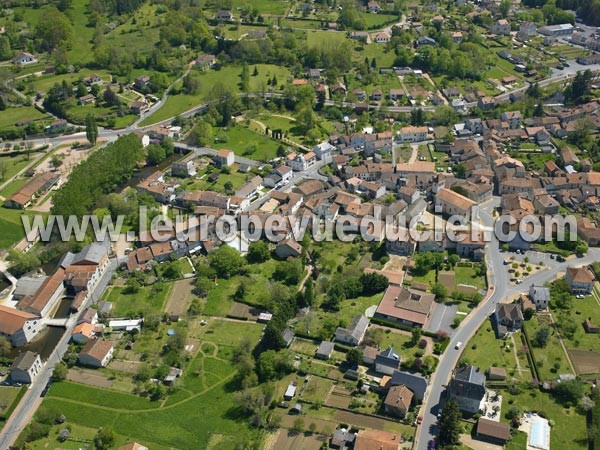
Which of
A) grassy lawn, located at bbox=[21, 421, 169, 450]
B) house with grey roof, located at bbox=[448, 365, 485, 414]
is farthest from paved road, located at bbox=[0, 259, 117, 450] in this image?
house with grey roof, located at bbox=[448, 365, 485, 414]

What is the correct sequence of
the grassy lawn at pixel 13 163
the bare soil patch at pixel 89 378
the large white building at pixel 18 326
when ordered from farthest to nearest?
the grassy lawn at pixel 13 163
the large white building at pixel 18 326
the bare soil patch at pixel 89 378

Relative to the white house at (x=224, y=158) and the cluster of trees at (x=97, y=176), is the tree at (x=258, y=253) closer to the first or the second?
the cluster of trees at (x=97, y=176)

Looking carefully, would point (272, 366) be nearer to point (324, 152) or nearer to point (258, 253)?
point (258, 253)

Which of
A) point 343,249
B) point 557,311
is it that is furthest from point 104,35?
point 557,311

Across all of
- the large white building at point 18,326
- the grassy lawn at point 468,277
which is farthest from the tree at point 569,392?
the large white building at point 18,326

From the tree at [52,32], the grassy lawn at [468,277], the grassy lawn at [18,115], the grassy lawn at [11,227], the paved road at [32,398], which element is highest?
the tree at [52,32]

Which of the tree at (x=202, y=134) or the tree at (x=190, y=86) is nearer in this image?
the tree at (x=202, y=134)

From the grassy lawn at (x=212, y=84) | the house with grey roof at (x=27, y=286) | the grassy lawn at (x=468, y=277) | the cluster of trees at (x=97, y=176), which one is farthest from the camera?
the grassy lawn at (x=212, y=84)
